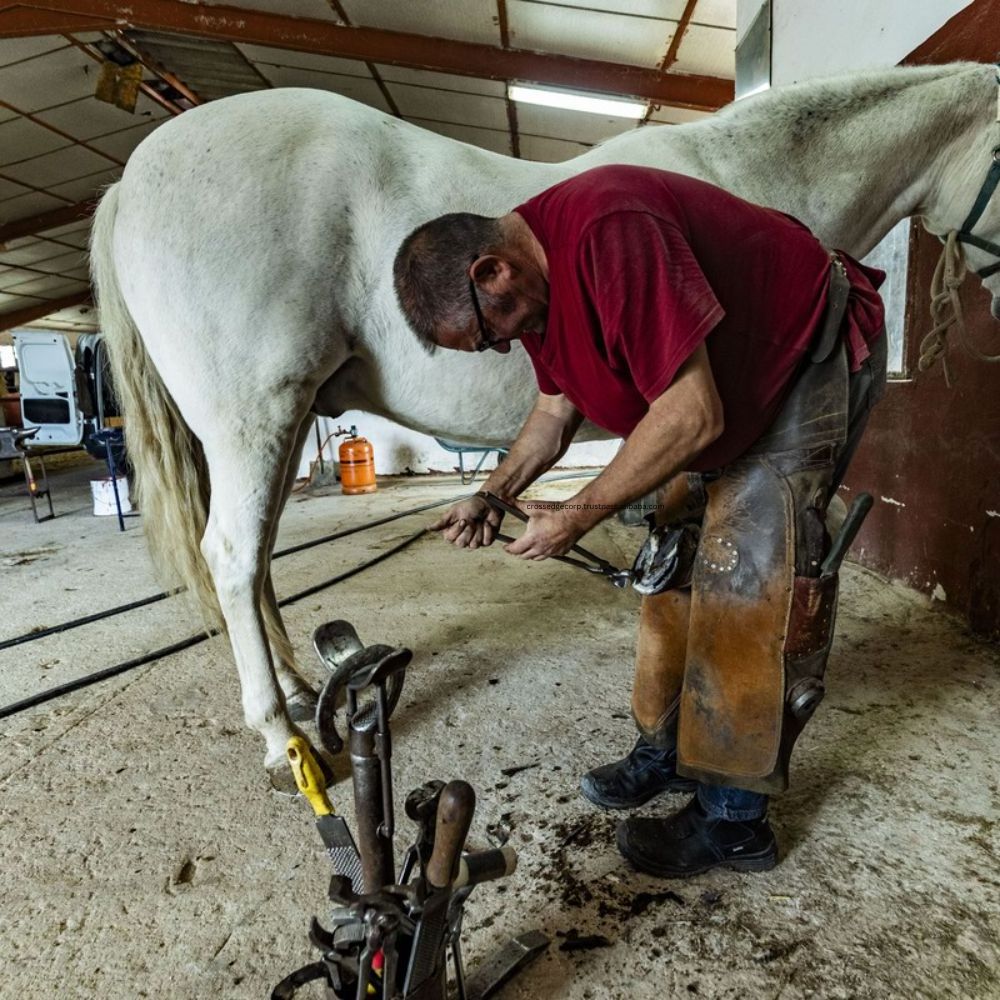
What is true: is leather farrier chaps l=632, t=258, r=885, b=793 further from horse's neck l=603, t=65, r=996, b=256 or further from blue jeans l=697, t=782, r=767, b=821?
horse's neck l=603, t=65, r=996, b=256

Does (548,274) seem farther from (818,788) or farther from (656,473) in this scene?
(818,788)

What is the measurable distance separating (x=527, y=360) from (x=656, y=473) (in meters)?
0.74

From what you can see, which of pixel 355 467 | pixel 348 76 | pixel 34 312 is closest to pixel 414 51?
pixel 348 76

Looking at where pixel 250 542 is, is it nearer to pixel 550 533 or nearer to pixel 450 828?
pixel 550 533

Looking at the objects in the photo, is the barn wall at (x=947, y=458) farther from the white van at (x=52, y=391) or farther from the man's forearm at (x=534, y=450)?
the white van at (x=52, y=391)

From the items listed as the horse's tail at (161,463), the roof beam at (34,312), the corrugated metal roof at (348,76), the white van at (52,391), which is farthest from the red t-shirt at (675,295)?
the roof beam at (34,312)

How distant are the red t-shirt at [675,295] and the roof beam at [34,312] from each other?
48.9ft

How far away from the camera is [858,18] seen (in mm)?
2209

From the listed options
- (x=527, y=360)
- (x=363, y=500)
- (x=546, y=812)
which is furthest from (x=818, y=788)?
(x=363, y=500)

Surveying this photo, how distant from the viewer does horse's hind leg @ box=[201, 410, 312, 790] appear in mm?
1395

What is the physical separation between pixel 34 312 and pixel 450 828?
15437 mm

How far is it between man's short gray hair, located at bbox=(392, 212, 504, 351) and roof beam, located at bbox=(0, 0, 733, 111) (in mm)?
3955

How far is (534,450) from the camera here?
4.07 feet

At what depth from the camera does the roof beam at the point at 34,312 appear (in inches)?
480
